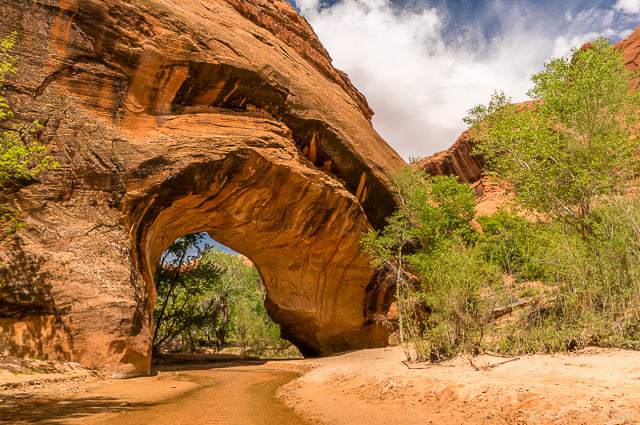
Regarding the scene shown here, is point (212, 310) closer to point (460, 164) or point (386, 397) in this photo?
point (386, 397)

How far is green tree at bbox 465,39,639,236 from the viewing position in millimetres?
12422

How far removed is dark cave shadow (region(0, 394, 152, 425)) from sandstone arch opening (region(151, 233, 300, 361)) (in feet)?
50.7

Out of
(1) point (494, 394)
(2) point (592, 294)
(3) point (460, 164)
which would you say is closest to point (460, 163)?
(3) point (460, 164)

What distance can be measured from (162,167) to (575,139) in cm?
1371

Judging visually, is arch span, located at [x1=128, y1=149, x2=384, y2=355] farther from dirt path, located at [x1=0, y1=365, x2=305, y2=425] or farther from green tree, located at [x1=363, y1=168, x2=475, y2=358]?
dirt path, located at [x1=0, y1=365, x2=305, y2=425]

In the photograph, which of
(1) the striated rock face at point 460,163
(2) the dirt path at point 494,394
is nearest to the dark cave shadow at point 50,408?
(2) the dirt path at point 494,394

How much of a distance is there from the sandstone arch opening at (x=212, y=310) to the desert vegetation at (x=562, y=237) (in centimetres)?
Result: 1424

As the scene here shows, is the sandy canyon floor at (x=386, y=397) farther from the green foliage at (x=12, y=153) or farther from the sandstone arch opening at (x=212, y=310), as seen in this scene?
the sandstone arch opening at (x=212, y=310)

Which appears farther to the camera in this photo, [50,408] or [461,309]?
[461,309]

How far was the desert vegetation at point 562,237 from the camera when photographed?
31.1 feet

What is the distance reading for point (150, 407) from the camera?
21.4ft

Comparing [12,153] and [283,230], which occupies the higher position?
[283,230]

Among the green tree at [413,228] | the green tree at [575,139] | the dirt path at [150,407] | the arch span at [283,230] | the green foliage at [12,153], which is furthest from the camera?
the green tree at [413,228]

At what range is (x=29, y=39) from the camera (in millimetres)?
11469
